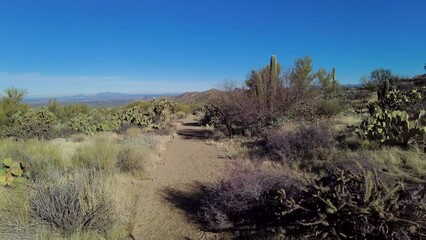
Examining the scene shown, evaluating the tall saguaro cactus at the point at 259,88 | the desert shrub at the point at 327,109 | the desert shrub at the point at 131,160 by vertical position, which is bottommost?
the desert shrub at the point at 131,160

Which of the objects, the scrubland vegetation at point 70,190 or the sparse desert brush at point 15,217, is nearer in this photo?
the sparse desert brush at point 15,217

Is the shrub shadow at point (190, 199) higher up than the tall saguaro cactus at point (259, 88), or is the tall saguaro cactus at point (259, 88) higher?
the tall saguaro cactus at point (259, 88)

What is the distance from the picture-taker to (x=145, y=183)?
8.02 meters

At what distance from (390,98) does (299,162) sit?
1396 centimetres

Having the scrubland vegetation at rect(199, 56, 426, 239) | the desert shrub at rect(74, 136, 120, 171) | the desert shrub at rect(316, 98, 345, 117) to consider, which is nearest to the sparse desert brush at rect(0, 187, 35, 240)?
the scrubland vegetation at rect(199, 56, 426, 239)

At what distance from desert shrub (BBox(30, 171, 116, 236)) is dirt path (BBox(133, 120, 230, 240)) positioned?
628 millimetres

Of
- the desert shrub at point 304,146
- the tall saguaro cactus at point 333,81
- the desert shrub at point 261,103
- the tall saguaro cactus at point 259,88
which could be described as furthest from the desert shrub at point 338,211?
the tall saguaro cactus at point 333,81

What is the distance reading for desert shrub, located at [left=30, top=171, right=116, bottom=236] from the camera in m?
4.69

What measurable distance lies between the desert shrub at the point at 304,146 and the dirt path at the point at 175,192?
185cm

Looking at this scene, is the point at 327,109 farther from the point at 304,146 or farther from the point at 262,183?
the point at 262,183

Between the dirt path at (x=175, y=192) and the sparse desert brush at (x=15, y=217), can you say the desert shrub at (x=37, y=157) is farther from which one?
the dirt path at (x=175, y=192)

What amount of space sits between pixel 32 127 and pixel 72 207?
37.9 ft

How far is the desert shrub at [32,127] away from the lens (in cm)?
1419

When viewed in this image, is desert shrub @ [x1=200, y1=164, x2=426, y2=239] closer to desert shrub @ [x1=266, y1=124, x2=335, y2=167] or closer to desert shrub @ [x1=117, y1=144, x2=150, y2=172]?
desert shrub @ [x1=266, y1=124, x2=335, y2=167]
